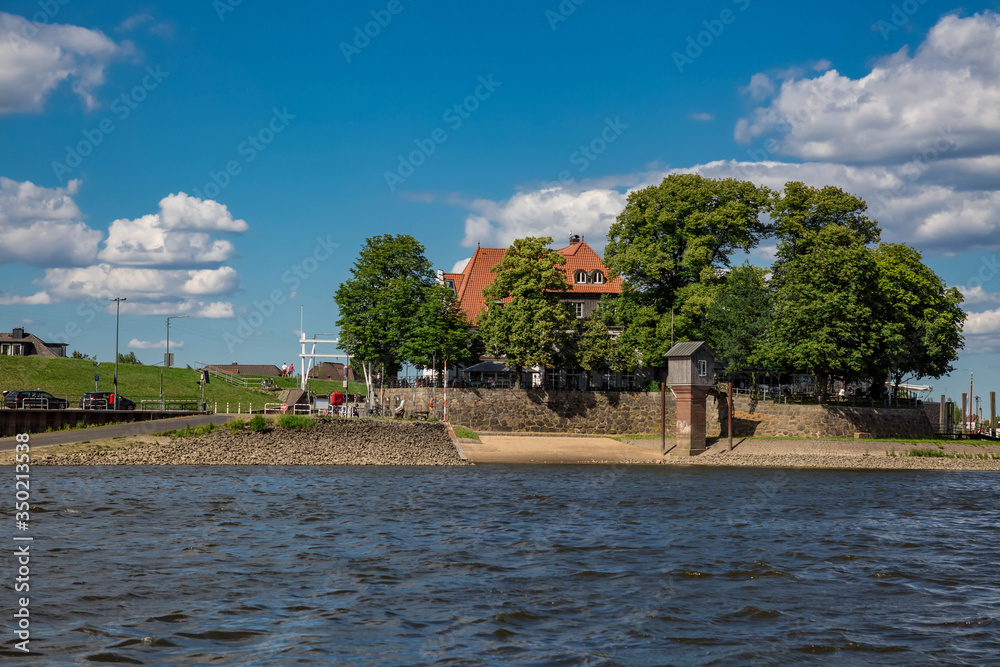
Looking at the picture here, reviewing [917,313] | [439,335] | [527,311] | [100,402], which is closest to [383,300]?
[439,335]

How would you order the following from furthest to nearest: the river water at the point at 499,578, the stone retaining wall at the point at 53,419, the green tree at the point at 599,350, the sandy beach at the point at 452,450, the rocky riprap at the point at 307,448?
the green tree at the point at 599,350 < the stone retaining wall at the point at 53,419 < the sandy beach at the point at 452,450 < the rocky riprap at the point at 307,448 < the river water at the point at 499,578

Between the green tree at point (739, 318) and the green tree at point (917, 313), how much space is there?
7814 mm

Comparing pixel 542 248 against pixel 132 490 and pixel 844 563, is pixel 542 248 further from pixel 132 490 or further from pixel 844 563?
pixel 844 563

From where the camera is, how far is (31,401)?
55312 millimetres

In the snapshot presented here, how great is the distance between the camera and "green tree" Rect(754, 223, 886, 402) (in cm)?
5238

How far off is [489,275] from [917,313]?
112 feet

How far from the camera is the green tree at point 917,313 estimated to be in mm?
57438

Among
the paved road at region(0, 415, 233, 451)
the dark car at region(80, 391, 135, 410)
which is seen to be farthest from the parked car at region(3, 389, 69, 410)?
the paved road at region(0, 415, 233, 451)

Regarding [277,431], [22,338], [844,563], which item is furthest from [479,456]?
[22,338]

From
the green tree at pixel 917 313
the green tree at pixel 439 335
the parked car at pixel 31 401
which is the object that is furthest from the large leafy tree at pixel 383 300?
the green tree at pixel 917 313

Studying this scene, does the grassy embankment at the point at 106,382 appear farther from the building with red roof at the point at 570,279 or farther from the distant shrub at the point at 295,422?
the distant shrub at the point at 295,422

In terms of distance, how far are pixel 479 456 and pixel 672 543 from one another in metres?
28.0

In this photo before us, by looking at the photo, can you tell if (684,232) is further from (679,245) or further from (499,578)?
(499,578)

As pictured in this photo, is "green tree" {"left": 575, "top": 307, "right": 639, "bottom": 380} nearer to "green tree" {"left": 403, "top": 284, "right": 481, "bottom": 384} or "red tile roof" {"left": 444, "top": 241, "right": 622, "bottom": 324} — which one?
"green tree" {"left": 403, "top": 284, "right": 481, "bottom": 384}
